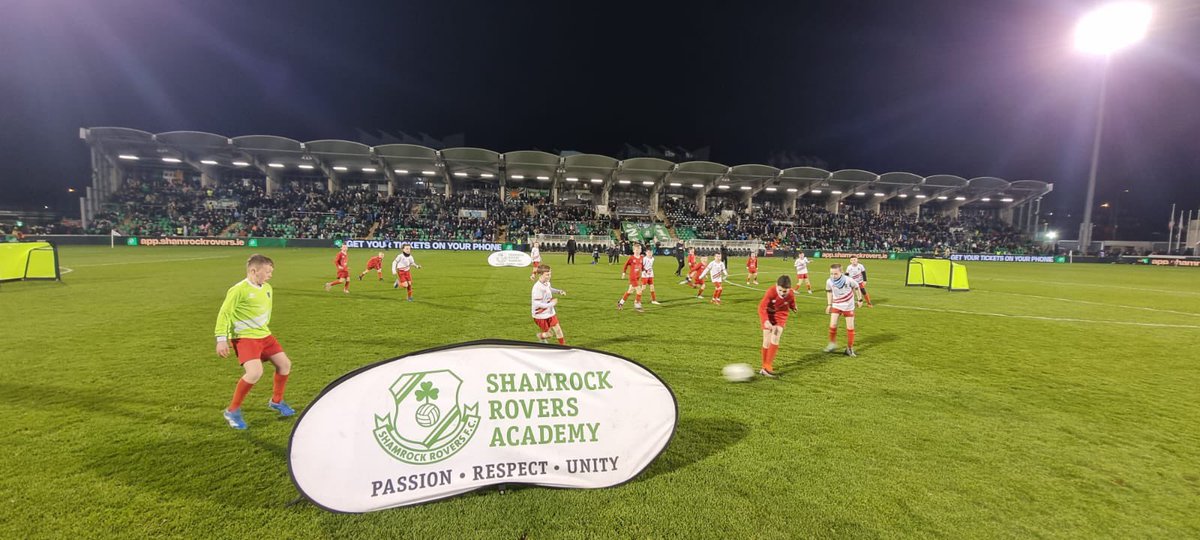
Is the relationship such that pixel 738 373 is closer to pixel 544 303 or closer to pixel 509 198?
pixel 544 303

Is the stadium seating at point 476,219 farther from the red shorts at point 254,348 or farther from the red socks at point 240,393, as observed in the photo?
the red socks at point 240,393

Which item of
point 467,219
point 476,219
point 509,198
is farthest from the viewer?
point 509,198

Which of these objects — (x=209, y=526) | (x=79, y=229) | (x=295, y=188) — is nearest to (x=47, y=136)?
(x=79, y=229)

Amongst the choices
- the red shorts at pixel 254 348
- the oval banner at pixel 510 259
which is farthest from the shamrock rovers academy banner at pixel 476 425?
the oval banner at pixel 510 259

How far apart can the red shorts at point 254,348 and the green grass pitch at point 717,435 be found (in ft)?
2.51

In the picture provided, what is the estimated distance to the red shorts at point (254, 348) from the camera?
4.66m

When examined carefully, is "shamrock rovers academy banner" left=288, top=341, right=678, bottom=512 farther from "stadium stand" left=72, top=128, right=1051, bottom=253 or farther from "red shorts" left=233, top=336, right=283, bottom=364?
"stadium stand" left=72, top=128, right=1051, bottom=253

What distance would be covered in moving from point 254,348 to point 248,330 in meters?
0.21

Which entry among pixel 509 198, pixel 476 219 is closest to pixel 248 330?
pixel 476 219

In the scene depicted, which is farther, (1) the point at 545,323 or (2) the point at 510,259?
(2) the point at 510,259

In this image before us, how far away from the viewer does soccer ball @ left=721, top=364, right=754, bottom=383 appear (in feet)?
21.5

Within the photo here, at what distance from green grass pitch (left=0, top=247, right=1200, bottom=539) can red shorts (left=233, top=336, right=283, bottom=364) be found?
0.77m

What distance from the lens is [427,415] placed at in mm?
2957

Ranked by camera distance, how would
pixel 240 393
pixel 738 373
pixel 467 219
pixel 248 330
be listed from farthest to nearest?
pixel 467 219, pixel 738 373, pixel 248 330, pixel 240 393
